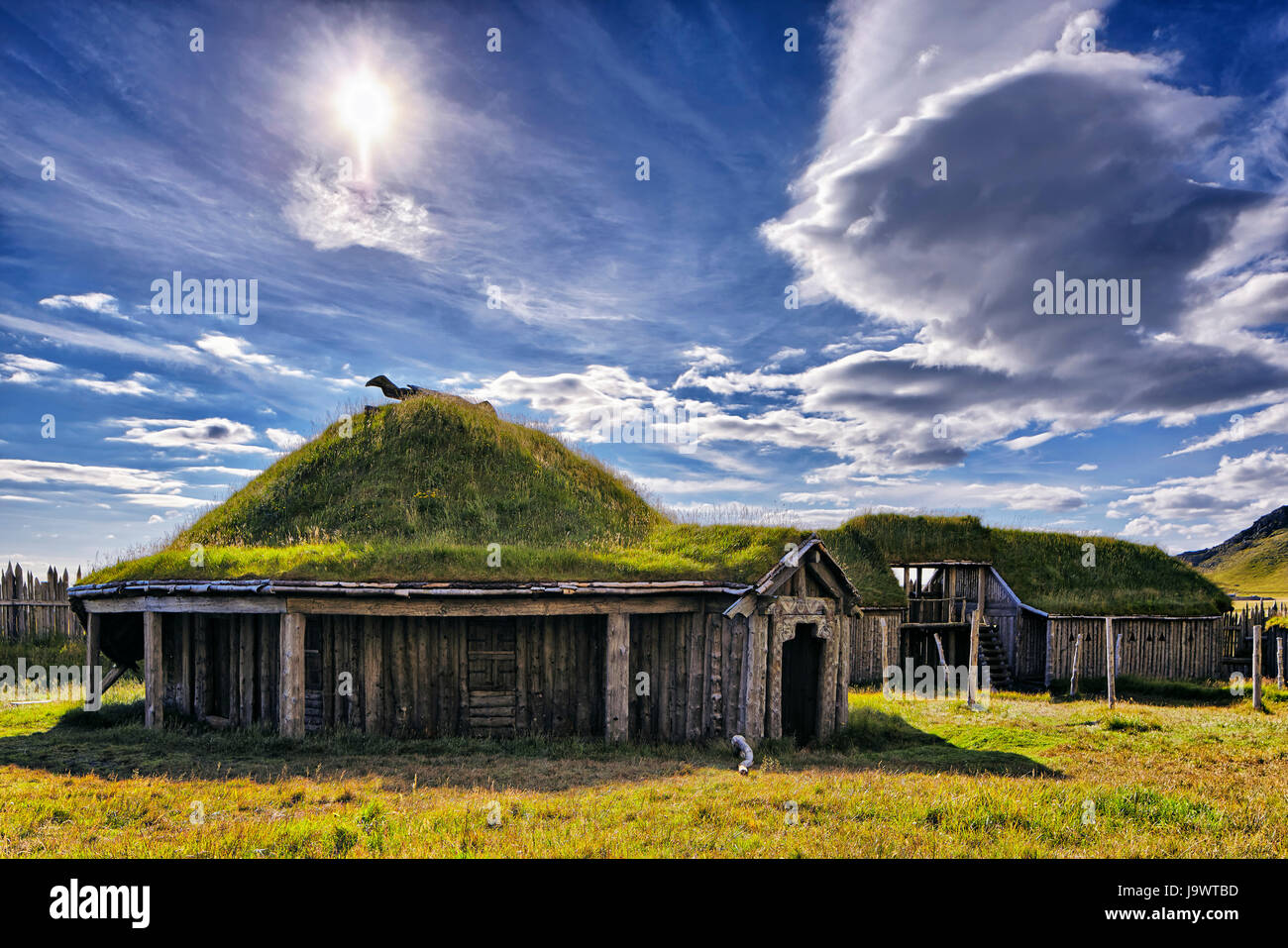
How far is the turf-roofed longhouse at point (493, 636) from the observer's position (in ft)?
46.8

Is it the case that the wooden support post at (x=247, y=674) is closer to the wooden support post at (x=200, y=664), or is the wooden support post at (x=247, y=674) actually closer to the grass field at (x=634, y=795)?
the grass field at (x=634, y=795)

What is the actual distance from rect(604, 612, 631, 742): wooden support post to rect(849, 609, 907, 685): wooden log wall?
50.0 feet

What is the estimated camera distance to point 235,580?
14539 mm

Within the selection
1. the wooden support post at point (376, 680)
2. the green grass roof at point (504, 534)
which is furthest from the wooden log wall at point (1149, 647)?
the wooden support post at point (376, 680)

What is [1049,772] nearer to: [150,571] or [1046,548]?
[150,571]

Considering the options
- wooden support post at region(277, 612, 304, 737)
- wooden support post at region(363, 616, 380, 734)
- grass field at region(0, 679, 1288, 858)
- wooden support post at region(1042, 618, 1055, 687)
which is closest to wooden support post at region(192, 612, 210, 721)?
grass field at region(0, 679, 1288, 858)

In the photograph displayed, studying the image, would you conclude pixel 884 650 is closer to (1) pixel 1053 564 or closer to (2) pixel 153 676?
(1) pixel 1053 564

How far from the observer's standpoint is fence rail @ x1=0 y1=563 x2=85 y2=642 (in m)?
24.7

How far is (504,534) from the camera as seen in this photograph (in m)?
19.7

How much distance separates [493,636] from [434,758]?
2.75 metres

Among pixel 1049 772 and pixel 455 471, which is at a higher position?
pixel 455 471

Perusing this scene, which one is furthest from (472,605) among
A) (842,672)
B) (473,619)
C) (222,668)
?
(842,672)

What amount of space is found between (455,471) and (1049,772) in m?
16.6
